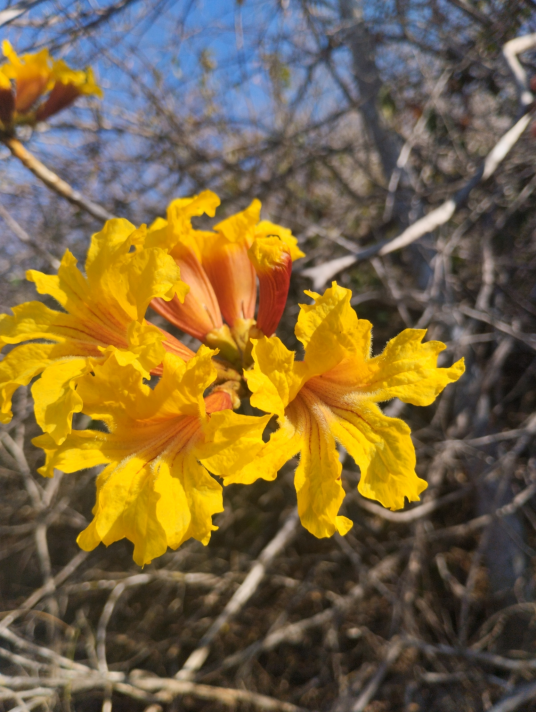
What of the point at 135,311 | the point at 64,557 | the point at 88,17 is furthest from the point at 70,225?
the point at 135,311

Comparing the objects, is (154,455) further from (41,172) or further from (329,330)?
(41,172)

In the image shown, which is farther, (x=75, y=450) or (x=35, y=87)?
(x=35, y=87)

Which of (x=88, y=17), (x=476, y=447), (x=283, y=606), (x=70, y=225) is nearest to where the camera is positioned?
(x=88, y=17)

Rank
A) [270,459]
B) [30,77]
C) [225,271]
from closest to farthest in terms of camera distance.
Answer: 1. [270,459]
2. [225,271]
3. [30,77]

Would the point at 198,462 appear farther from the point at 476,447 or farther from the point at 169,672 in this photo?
the point at 169,672

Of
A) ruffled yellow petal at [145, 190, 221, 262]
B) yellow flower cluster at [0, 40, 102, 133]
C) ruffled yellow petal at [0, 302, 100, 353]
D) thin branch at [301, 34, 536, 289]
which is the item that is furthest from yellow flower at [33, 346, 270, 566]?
yellow flower cluster at [0, 40, 102, 133]

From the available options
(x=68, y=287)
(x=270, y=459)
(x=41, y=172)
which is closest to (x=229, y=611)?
(x=270, y=459)

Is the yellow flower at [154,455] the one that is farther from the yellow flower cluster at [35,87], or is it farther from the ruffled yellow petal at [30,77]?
the ruffled yellow petal at [30,77]

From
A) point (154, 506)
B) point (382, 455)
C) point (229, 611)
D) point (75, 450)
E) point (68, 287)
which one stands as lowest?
point (229, 611)
